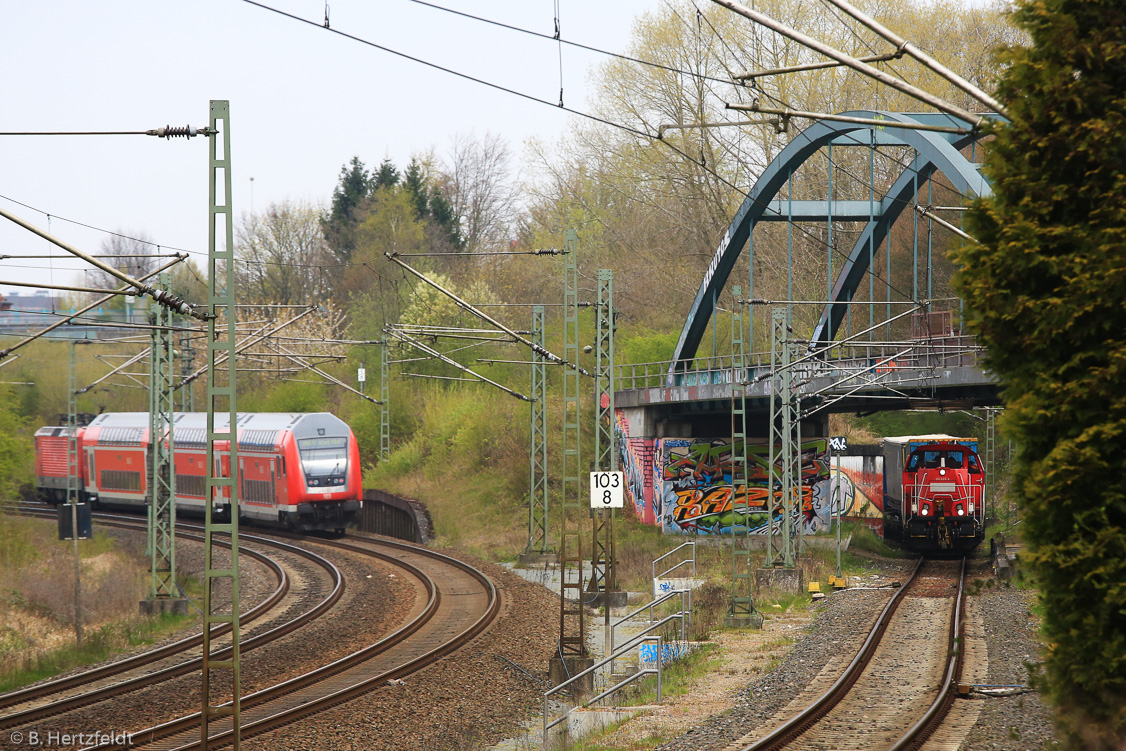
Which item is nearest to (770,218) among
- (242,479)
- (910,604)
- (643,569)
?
(643,569)

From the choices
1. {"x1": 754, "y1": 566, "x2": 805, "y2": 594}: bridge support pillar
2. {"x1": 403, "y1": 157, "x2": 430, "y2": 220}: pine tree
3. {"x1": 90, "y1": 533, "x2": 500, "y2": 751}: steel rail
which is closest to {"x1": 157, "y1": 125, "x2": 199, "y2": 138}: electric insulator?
{"x1": 90, "y1": 533, "x2": 500, "y2": 751}: steel rail

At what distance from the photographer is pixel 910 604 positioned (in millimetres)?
24578

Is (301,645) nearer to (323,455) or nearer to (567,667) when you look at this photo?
(567,667)

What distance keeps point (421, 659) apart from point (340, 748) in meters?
5.09

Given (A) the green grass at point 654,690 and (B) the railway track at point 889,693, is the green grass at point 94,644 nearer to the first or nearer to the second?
(A) the green grass at point 654,690

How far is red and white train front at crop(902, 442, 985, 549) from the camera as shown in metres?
32.8

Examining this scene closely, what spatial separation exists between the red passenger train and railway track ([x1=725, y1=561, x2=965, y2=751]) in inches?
727

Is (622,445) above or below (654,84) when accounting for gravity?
below

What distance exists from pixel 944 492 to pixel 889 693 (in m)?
18.3

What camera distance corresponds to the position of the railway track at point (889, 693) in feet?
42.7

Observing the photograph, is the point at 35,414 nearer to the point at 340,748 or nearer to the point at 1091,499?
the point at 340,748

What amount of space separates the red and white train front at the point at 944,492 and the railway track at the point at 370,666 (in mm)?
13364

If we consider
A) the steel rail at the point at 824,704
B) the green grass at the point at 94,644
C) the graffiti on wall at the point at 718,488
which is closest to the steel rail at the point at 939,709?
the steel rail at the point at 824,704

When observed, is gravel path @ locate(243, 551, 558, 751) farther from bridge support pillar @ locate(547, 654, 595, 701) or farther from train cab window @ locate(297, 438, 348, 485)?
train cab window @ locate(297, 438, 348, 485)
